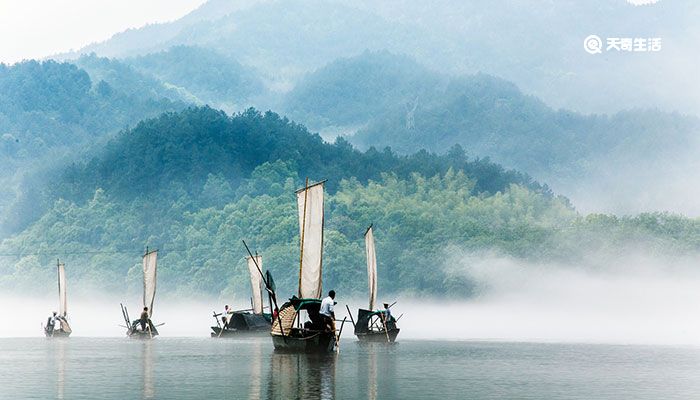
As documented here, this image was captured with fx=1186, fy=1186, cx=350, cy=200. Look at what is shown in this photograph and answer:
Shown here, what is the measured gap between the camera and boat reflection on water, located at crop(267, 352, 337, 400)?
40719 mm

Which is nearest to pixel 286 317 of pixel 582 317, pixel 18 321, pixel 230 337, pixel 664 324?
pixel 230 337

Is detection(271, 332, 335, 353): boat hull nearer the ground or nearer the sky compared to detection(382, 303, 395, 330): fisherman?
nearer the ground

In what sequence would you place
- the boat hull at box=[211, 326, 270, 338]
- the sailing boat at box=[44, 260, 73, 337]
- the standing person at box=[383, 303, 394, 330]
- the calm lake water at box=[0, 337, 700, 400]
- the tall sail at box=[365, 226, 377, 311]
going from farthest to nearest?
the sailing boat at box=[44, 260, 73, 337], the boat hull at box=[211, 326, 270, 338], the tall sail at box=[365, 226, 377, 311], the standing person at box=[383, 303, 394, 330], the calm lake water at box=[0, 337, 700, 400]

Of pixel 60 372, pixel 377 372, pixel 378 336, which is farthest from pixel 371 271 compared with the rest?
pixel 60 372

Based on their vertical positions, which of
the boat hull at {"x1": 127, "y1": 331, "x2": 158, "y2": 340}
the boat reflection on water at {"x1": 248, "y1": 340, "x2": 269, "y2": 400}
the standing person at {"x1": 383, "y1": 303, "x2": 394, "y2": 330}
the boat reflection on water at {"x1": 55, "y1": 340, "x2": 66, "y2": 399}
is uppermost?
the standing person at {"x1": 383, "y1": 303, "x2": 394, "y2": 330}

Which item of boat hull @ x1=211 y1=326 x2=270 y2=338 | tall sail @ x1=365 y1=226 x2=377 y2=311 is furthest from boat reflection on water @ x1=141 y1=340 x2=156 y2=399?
boat hull @ x1=211 y1=326 x2=270 y2=338

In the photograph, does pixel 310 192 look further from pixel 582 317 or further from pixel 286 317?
pixel 582 317

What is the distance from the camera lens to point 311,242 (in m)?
70.9

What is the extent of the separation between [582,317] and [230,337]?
90.9 meters

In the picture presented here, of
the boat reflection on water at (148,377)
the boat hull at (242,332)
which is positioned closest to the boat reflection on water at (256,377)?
the boat reflection on water at (148,377)

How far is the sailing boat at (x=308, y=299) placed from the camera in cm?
6544

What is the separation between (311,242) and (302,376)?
22.7 metres

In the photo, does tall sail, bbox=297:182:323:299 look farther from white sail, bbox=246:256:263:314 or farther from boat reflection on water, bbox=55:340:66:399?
white sail, bbox=246:256:263:314

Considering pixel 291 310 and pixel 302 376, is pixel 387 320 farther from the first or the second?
pixel 302 376
